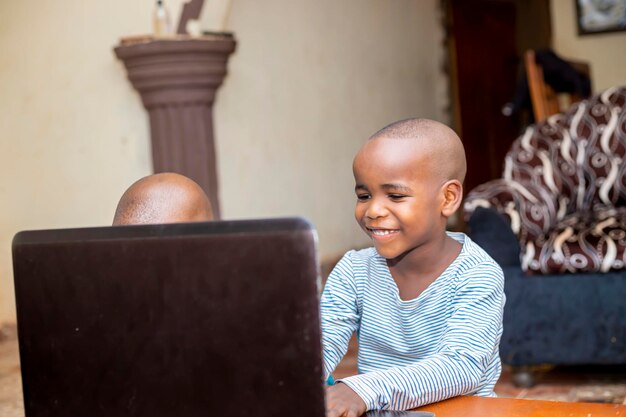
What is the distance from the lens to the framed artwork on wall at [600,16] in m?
7.12

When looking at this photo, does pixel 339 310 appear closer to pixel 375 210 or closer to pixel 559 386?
pixel 375 210

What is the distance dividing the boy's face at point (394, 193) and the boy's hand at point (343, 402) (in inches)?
10.5

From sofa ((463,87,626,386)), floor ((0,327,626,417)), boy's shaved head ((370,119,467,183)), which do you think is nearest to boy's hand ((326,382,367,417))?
boy's shaved head ((370,119,467,183))

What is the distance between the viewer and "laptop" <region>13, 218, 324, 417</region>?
0.77 meters

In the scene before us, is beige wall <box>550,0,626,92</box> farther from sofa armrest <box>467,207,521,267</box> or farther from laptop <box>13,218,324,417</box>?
laptop <box>13,218,324,417</box>

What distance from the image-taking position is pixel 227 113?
4.79m

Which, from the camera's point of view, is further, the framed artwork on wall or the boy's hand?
the framed artwork on wall

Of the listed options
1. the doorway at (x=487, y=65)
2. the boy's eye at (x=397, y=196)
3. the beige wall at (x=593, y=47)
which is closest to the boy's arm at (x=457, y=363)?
the boy's eye at (x=397, y=196)

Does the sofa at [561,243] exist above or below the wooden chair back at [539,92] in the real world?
below

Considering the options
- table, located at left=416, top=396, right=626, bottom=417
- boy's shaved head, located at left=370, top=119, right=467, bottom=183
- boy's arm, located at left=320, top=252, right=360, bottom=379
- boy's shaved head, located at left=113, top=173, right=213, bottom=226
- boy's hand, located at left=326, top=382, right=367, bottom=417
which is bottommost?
table, located at left=416, top=396, right=626, bottom=417

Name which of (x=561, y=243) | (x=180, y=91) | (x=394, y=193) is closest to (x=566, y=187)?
(x=561, y=243)

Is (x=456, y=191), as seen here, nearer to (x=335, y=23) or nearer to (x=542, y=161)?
(x=542, y=161)

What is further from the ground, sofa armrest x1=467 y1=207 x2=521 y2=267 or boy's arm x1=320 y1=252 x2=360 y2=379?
boy's arm x1=320 y1=252 x2=360 y2=379

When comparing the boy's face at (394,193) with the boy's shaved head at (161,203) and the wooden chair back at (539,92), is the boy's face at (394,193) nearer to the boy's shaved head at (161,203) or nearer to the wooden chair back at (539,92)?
the boy's shaved head at (161,203)
